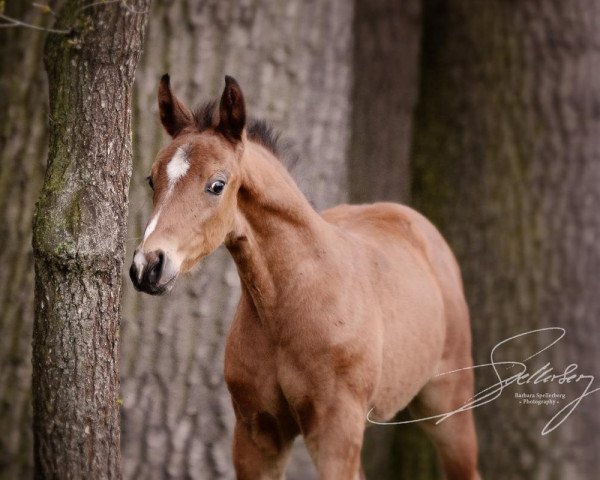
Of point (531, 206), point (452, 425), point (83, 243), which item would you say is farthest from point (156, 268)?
point (531, 206)

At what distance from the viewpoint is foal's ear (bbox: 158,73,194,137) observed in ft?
12.0

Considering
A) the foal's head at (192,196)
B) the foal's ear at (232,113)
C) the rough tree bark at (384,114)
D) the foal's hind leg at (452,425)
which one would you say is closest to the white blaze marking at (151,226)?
the foal's head at (192,196)

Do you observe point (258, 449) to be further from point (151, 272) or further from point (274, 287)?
point (151, 272)

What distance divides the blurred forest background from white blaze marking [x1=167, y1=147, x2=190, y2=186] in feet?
2.88

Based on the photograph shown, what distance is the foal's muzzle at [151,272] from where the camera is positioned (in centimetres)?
317

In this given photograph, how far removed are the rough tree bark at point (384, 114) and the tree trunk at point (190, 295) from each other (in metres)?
1.58

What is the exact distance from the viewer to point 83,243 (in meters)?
3.53

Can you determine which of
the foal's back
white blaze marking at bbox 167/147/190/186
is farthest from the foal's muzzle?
the foal's back

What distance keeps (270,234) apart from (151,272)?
651 mm

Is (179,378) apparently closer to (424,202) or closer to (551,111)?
(424,202)

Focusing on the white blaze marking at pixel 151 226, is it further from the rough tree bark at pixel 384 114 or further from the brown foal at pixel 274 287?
the rough tree bark at pixel 384 114

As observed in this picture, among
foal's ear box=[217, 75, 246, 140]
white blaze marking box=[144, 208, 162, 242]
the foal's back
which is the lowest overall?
the foal's back

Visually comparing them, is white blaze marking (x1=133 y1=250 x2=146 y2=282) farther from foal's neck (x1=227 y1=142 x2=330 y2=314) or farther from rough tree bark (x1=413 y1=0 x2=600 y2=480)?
rough tree bark (x1=413 y1=0 x2=600 y2=480)

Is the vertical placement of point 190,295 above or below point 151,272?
below
